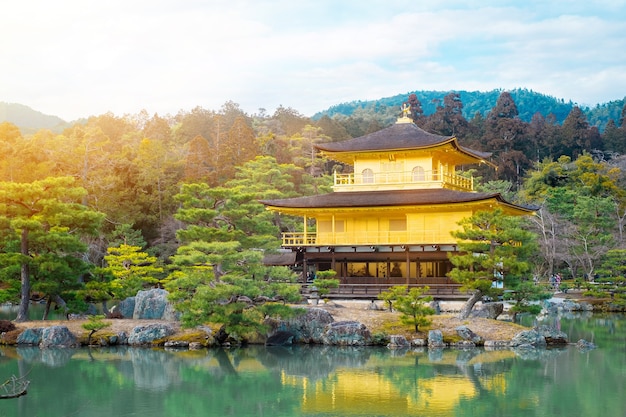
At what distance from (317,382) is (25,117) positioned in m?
81.7

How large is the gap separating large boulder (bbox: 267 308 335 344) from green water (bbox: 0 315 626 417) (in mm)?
766

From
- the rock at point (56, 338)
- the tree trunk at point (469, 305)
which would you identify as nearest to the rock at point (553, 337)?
the tree trunk at point (469, 305)

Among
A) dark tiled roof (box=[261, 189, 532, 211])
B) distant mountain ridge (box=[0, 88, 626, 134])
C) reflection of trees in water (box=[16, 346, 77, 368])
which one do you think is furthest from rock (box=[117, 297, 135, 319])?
distant mountain ridge (box=[0, 88, 626, 134])

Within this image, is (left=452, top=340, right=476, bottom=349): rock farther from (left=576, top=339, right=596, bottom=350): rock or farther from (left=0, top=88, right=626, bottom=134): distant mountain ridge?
(left=0, top=88, right=626, bottom=134): distant mountain ridge

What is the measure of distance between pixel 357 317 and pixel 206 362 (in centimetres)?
573

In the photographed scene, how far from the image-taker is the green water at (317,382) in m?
13.6

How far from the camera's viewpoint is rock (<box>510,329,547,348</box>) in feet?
68.3

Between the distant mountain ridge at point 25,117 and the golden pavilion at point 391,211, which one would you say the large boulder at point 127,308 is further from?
the distant mountain ridge at point 25,117

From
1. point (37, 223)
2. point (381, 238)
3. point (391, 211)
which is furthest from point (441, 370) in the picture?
point (37, 223)

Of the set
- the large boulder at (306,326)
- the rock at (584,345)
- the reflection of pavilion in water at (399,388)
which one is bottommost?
the reflection of pavilion in water at (399,388)

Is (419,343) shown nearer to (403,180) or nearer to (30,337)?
(403,180)

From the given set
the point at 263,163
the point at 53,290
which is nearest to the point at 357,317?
the point at 53,290

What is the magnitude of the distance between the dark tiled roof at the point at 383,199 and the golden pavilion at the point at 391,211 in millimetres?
37

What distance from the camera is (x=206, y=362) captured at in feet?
61.6
